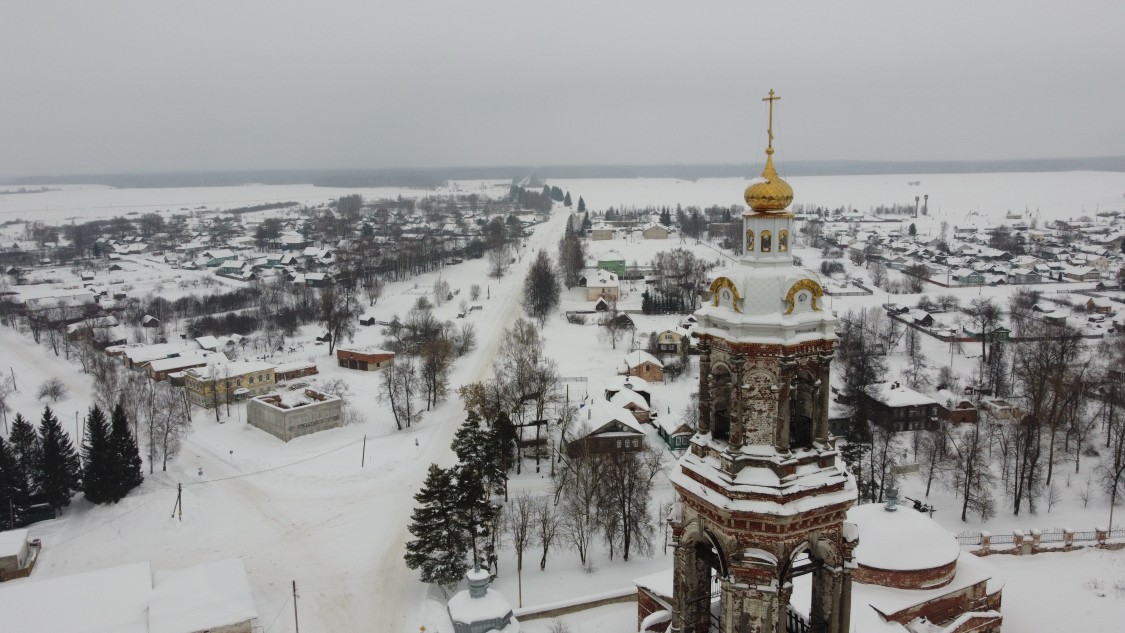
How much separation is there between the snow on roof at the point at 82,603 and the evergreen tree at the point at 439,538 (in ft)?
33.6

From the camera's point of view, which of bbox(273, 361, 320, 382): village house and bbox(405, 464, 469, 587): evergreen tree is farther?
bbox(273, 361, 320, 382): village house

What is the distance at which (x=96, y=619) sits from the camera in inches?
1037

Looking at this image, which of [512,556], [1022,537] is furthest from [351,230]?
[1022,537]

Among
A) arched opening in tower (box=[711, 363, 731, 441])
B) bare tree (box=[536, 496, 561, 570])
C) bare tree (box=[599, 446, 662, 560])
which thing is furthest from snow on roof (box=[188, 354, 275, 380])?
arched opening in tower (box=[711, 363, 731, 441])

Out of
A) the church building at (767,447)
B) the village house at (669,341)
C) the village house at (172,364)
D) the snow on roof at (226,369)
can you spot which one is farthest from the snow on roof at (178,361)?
the church building at (767,447)

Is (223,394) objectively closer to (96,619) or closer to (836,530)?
(96,619)

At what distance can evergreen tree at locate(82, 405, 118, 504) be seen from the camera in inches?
1578

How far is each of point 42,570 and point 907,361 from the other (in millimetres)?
61949

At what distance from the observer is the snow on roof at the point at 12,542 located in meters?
32.9

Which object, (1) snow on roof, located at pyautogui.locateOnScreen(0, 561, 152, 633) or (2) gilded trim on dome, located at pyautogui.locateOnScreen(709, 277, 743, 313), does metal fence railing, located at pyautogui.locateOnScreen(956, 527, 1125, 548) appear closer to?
(2) gilded trim on dome, located at pyautogui.locateOnScreen(709, 277, 743, 313)

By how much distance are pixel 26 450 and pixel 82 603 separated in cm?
1784

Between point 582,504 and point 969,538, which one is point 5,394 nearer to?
point 582,504

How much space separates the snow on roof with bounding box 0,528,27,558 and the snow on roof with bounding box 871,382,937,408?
48535mm

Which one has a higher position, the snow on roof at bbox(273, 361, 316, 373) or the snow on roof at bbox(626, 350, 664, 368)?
the snow on roof at bbox(626, 350, 664, 368)
